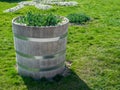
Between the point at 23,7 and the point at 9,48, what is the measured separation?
20.5 ft

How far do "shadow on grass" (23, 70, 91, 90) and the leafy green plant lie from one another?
558 centimetres

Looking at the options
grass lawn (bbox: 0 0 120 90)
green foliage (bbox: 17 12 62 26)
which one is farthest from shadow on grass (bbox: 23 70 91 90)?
green foliage (bbox: 17 12 62 26)

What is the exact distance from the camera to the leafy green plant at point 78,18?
44.2 feet

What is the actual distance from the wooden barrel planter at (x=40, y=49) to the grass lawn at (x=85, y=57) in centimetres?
31

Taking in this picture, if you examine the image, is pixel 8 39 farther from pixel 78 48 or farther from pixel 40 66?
pixel 40 66

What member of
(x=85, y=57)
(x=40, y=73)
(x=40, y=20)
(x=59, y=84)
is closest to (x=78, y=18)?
(x=85, y=57)

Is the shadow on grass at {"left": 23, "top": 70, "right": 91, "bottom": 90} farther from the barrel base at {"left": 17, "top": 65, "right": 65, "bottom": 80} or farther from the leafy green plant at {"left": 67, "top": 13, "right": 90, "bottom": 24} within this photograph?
the leafy green plant at {"left": 67, "top": 13, "right": 90, "bottom": 24}

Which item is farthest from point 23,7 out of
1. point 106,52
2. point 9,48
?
point 106,52

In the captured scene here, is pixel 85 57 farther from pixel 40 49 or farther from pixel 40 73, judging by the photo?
pixel 40 49

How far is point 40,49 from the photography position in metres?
7.68

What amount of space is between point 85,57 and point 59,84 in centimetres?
206

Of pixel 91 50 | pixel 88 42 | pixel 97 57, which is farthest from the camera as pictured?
pixel 88 42

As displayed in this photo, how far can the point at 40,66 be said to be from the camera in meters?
7.91

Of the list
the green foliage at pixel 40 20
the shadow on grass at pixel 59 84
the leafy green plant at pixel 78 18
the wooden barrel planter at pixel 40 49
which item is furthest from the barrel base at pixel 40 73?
the leafy green plant at pixel 78 18
